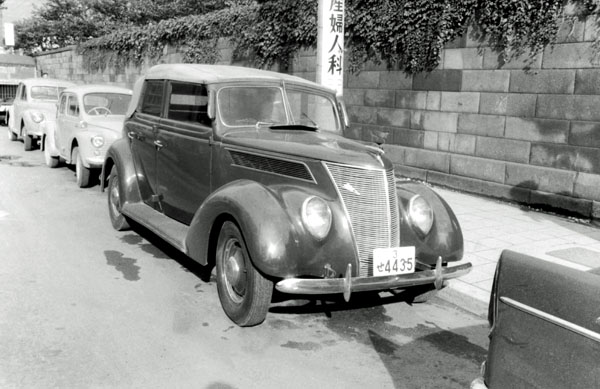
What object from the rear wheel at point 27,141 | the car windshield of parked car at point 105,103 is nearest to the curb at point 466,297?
the car windshield of parked car at point 105,103

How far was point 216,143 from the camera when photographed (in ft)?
17.0

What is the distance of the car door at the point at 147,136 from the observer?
20.6ft

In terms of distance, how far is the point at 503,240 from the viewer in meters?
6.79

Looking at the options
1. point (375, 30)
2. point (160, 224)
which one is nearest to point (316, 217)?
point (160, 224)

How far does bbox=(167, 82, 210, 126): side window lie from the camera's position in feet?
17.9

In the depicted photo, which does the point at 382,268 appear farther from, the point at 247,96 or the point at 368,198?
the point at 247,96

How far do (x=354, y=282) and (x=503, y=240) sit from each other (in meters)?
3.48

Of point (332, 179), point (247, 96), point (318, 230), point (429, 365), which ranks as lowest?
point (429, 365)

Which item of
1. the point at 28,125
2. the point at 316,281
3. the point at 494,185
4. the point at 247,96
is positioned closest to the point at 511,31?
the point at 494,185

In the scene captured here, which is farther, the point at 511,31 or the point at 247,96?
the point at 511,31

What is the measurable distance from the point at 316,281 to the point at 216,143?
6.11 ft

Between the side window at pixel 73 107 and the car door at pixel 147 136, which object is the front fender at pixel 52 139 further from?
the car door at pixel 147 136

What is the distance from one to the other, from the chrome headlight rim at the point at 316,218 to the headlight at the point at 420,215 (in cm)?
79

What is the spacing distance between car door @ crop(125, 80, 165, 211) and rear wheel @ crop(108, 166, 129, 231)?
0.47 meters
